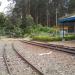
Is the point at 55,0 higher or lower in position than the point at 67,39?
higher

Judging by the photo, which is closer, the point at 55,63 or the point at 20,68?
the point at 20,68

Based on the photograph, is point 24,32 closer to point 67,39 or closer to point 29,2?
point 29,2

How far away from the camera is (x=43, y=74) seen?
33.7ft

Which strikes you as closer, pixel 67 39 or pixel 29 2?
pixel 67 39

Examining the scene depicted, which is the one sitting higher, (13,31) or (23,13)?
(23,13)

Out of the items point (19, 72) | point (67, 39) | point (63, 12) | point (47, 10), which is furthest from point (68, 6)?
point (19, 72)

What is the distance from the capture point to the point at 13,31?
206 ft

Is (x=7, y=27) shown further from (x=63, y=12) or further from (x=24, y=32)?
(x=63, y=12)

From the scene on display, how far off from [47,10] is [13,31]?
976 inches

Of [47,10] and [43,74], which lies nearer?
[43,74]

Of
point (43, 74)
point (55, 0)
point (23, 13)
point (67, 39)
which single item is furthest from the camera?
point (55, 0)

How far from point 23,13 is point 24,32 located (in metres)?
17.7

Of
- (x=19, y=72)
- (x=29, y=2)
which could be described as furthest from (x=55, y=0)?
(x=19, y=72)

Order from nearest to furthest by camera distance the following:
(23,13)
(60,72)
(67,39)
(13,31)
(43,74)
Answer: (43,74), (60,72), (67,39), (13,31), (23,13)
